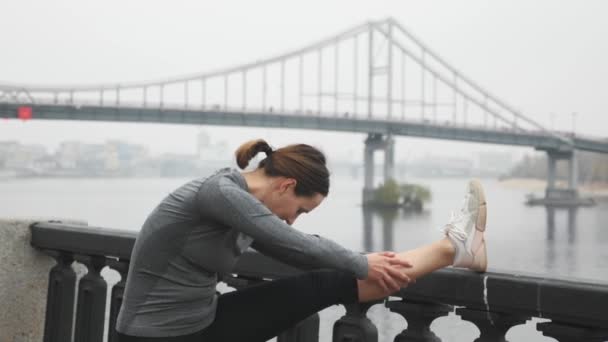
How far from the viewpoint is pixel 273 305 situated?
181cm

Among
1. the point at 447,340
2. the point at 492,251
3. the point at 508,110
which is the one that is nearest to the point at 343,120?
the point at 492,251

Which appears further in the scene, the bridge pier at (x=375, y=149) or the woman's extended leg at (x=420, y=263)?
the bridge pier at (x=375, y=149)

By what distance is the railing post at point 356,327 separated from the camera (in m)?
1.82

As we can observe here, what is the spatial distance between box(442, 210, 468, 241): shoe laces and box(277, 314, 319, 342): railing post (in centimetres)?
45

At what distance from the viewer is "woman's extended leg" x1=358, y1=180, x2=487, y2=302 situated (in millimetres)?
1712

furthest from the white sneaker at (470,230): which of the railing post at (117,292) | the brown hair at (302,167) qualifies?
the railing post at (117,292)

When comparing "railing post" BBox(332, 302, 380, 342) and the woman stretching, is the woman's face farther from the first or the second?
"railing post" BBox(332, 302, 380, 342)

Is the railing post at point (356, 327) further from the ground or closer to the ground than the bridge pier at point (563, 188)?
further from the ground

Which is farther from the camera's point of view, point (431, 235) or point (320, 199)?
point (431, 235)

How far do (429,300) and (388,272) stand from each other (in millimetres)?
133

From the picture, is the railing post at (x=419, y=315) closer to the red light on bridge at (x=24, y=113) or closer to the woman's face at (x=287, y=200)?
the woman's face at (x=287, y=200)

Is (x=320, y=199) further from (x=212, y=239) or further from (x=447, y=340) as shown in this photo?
(x=447, y=340)

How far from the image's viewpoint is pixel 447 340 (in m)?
12.6

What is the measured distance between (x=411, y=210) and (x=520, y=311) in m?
47.9
